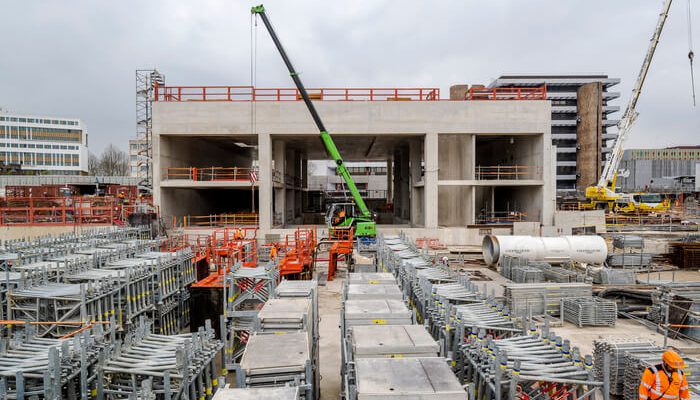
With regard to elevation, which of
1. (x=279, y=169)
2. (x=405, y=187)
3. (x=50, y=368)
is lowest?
(x=50, y=368)

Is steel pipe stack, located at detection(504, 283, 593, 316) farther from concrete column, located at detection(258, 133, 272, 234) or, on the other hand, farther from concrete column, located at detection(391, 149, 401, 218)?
concrete column, located at detection(391, 149, 401, 218)

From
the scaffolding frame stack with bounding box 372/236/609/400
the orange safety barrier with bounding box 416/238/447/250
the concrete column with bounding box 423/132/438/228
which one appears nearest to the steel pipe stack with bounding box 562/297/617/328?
the scaffolding frame stack with bounding box 372/236/609/400

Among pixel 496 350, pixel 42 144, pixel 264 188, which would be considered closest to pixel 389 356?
pixel 496 350

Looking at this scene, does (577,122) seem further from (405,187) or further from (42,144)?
(42,144)

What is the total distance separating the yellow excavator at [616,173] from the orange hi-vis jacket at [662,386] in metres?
40.7

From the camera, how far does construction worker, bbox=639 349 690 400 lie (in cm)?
520

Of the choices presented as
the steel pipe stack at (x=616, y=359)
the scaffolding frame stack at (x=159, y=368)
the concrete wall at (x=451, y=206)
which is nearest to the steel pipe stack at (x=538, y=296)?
the steel pipe stack at (x=616, y=359)

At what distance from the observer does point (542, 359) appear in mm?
5773

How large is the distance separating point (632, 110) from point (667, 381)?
42504 millimetres

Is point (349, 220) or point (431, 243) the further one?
point (431, 243)

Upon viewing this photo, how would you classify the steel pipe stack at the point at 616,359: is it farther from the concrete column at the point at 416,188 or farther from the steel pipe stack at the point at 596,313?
the concrete column at the point at 416,188

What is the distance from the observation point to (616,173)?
42.2 metres

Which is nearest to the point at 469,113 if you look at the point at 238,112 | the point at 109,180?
the point at 238,112

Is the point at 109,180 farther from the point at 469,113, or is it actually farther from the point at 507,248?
the point at 507,248
